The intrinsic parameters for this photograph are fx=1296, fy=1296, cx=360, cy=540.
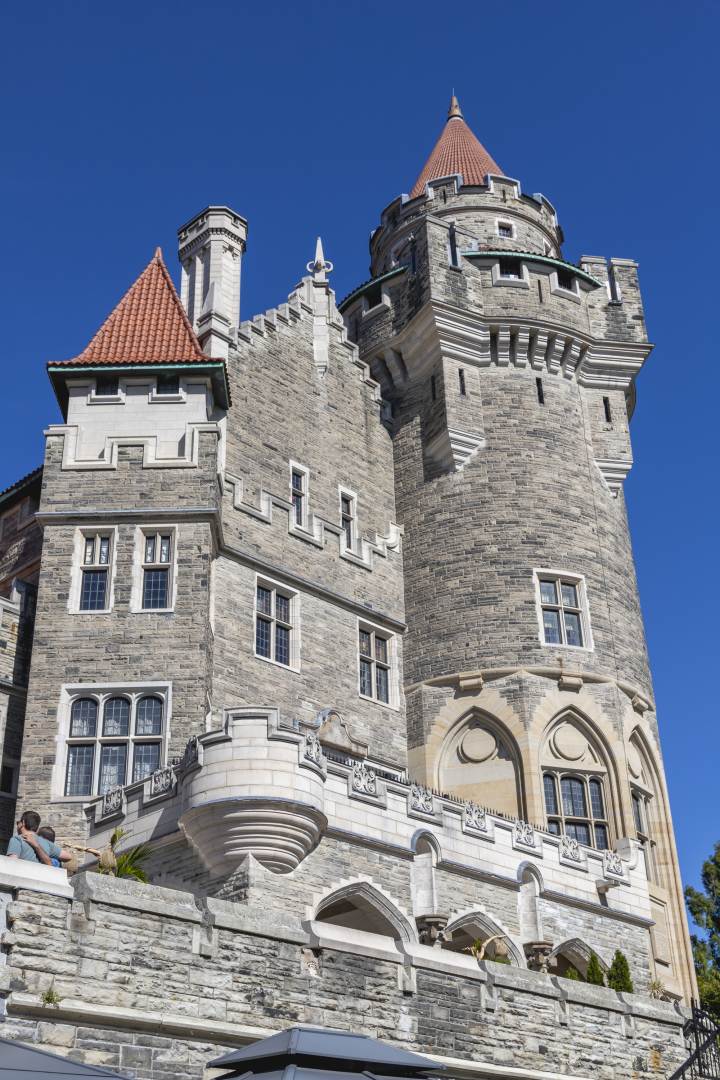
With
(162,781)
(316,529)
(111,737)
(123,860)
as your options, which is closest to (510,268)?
(316,529)

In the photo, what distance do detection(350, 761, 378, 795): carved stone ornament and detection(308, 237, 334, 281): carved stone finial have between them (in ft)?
48.9

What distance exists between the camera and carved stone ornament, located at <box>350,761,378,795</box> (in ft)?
66.9

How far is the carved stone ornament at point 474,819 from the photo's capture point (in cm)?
2212

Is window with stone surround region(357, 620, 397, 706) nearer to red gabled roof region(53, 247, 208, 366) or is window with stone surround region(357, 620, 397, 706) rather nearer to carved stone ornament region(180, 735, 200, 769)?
red gabled roof region(53, 247, 208, 366)

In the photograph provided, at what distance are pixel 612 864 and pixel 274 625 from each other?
797cm

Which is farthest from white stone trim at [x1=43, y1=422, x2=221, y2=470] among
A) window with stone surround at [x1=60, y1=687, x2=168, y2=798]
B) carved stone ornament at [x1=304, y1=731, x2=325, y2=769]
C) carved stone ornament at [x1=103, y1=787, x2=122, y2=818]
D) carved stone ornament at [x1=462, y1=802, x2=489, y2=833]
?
carved stone ornament at [x1=462, y1=802, x2=489, y2=833]

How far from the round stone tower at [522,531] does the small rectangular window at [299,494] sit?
9.87ft

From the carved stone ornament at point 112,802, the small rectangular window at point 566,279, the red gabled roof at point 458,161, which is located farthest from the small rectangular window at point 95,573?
the red gabled roof at point 458,161

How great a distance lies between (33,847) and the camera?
557 inches

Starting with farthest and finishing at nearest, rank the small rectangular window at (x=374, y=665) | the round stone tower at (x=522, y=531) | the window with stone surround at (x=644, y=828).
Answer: the small rectangular window at (x=374, y=665) < the window with stone surround at (x=644, y=828) < the round stone tower at (x=522, y=531)

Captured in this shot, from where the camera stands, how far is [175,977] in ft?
41.5

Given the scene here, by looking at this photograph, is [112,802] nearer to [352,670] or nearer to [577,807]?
[352,670]

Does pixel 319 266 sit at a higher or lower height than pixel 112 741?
higher

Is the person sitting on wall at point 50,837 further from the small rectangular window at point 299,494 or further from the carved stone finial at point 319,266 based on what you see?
the carved stone finial at point 319,266
